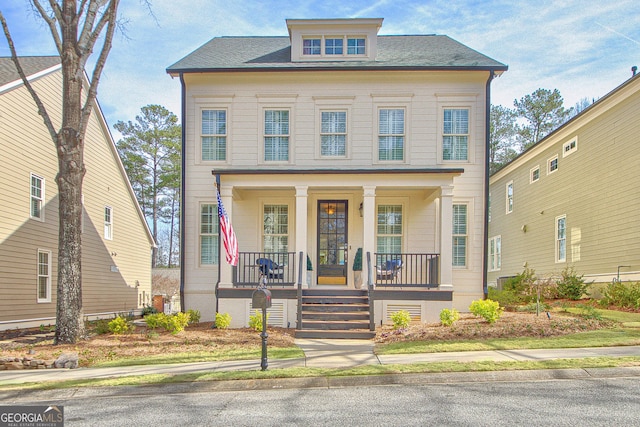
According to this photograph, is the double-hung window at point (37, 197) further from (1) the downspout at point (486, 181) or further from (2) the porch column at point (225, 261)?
(1) the downspout at point (486, 181)

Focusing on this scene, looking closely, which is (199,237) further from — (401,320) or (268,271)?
(401,320)

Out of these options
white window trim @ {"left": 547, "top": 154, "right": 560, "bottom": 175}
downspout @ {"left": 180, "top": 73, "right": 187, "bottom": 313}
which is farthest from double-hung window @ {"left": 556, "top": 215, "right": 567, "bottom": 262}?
downspout @ {"left": 180, "top": 73, "right": 187, "bottom": 313}

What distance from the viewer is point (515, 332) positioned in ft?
31.0

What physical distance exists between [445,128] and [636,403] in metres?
9.30

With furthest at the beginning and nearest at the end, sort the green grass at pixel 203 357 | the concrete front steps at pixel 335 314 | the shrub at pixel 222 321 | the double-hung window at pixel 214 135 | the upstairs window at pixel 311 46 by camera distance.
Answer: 1. the upstairs window at pixel 311 46
2. the double-hung window at pixel 214 135
3. the shrub at pixel 222 321
4. the concrete front steps at pixel 335 314
5. the green grass at pixel 203 357

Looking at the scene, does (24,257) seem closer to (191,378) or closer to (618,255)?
(191,378)

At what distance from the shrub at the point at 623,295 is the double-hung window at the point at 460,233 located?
373cm

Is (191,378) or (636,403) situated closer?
(636,403)

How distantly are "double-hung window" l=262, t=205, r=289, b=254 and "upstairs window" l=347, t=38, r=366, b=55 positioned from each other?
4.72 m

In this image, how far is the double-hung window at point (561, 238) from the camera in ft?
55.5

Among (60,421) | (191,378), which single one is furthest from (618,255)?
(60,421)

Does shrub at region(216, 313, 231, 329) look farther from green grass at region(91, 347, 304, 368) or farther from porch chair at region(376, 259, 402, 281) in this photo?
porch chair at region(376, 259, 402, 281)

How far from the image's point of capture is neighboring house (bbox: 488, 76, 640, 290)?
1336 centimetres

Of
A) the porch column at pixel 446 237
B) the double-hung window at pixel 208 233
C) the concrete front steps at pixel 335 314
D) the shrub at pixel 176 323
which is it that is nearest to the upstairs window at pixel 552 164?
the porch column at pixel 446 237
